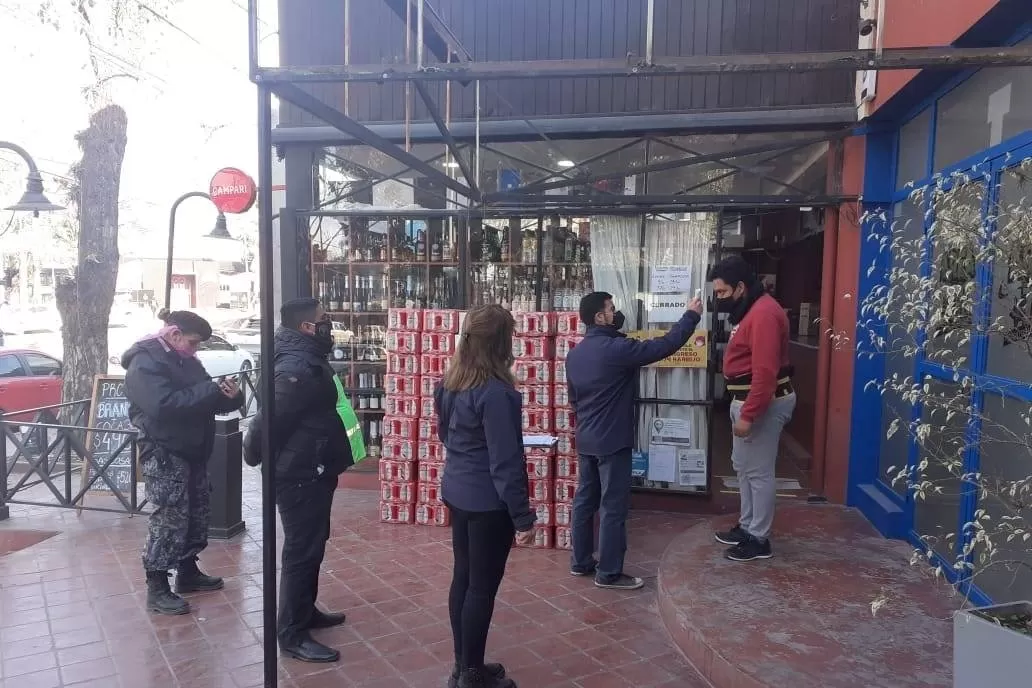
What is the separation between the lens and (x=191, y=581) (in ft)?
15.1

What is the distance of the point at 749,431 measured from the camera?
4484mm

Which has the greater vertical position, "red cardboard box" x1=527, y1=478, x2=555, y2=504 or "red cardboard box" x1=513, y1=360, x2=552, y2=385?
"red cardboard box" x1=513, y1=360, x2=552, y2=385

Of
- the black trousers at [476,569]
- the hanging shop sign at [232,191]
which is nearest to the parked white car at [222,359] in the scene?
the hanging shop sign at [232,191]

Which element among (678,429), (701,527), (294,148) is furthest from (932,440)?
(294,148)

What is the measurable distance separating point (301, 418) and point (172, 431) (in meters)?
1.20

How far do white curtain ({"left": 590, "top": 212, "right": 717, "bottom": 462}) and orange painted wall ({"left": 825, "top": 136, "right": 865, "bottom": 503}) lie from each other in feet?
3.36

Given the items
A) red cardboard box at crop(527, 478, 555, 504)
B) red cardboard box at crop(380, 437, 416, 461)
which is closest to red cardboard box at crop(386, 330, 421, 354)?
red cardboard box at crop(380, 437, 416, 461)

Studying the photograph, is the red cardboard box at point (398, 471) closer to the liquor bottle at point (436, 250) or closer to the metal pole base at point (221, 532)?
the metal pole base at point (221, 532)

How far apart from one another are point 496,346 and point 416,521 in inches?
125

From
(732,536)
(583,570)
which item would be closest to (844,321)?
(732,536)

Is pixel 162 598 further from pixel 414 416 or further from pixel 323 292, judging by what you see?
pixel 323 292

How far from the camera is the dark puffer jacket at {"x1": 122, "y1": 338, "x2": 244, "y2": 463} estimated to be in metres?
4.18

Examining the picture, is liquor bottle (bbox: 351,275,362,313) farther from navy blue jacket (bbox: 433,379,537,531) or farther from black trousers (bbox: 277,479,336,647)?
navy blue jacket (bbox: 433,379,537,531)

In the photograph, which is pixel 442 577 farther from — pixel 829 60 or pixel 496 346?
pixel 829 60
